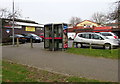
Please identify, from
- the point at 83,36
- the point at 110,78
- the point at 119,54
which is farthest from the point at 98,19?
the point at 110,78

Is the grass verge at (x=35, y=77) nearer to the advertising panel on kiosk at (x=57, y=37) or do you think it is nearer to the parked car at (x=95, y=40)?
the advertising panel on kiosk at (x=57, y=37)

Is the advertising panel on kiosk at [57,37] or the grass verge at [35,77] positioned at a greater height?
the advertising panel on kiosk at [57,37]

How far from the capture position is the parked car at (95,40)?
12598 millimetres

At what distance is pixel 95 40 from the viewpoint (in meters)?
13.3

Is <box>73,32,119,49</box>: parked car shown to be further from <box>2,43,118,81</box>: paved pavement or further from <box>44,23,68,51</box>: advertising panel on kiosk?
<box>2,43,118,81</box>: paved pavement

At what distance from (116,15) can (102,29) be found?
17.3m

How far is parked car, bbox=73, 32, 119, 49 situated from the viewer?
12.6 meters

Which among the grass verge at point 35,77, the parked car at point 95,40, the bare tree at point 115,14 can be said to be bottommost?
the grass verge at point 35,77

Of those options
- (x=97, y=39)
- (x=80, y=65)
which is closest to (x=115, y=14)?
(x=97, y=39)

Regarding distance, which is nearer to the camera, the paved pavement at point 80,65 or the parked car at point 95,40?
the paved pavement at point 80,65

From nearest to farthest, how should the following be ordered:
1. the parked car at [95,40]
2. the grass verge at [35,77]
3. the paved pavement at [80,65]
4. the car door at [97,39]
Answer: the grass verge at [35,77]
the paved pavement at [80,65]
the parked car at [95,40]
the car door at [97,39]

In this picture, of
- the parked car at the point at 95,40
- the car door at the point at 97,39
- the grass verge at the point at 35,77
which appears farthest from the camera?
the car door at the point at 97,39

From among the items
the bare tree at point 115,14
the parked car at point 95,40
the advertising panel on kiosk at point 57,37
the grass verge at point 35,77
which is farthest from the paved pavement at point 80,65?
the bare tree at point 115,14

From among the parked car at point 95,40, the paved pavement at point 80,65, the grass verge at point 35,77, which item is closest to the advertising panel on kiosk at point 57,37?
the parked car at point 95,40
